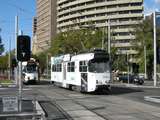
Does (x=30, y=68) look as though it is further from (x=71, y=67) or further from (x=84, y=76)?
(x=84, y=76)

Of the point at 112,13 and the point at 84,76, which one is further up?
the point at 112,13

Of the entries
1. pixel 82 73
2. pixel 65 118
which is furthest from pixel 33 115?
pixel 82 73

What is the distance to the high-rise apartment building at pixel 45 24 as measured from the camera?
393ft

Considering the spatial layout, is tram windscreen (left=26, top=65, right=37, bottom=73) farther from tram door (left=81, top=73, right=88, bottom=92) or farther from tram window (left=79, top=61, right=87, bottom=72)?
tram door (left=81, top=73, right=88, bottom=92)

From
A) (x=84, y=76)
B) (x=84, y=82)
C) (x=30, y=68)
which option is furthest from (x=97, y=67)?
(x=30, y=68)

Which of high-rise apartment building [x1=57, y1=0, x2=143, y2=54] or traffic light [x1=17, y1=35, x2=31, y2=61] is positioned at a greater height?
high-rise apartment building [x1=57, y1=0, x2=143, y2=54]

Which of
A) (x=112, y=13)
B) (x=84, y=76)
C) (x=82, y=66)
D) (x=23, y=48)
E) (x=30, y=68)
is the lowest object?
(x=84, y=76)

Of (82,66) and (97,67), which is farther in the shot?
(82,66)

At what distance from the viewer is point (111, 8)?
144 meters

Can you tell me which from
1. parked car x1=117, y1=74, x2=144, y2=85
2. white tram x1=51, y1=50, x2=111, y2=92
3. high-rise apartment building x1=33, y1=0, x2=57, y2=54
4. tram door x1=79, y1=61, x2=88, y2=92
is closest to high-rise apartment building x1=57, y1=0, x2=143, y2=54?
high-rise apartment building x1=33, y1=0, x2=57, y2=54

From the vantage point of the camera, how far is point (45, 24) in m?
141

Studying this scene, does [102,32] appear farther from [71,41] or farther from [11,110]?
[11,110]

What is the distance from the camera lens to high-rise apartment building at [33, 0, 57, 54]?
119812 millimetres

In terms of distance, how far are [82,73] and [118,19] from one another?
347ft
